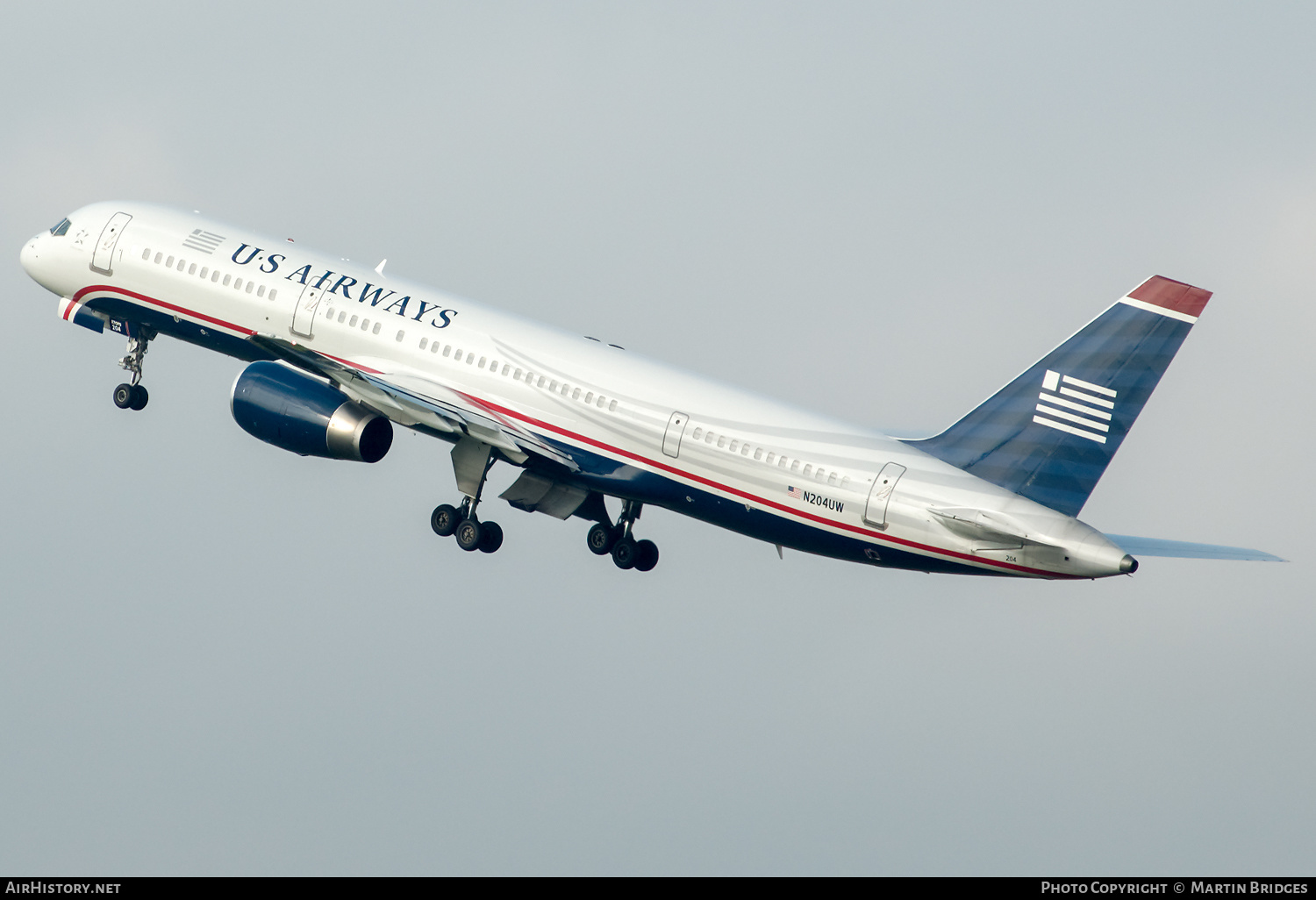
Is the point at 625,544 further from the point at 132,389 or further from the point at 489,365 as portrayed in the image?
the point at 132,389

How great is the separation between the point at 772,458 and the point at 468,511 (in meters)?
8.26

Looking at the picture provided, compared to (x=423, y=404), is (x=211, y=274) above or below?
above

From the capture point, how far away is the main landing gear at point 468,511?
44.8 metres

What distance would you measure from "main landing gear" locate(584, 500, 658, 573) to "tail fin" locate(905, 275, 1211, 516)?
35.4 feet

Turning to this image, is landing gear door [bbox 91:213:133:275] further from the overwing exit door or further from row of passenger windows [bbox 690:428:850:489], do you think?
row of passenger windows [bbox 690:428:850:489]

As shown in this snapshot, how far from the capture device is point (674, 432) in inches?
1670

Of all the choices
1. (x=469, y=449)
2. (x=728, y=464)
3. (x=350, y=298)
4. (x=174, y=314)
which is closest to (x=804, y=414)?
(x=728, y=464)

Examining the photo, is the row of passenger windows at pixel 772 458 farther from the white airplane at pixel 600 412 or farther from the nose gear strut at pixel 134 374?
the nose gear strut at pixel 134 374

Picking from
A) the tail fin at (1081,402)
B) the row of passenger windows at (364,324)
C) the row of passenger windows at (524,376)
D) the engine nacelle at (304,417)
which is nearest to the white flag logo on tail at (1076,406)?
the tail fin at (1081,402)

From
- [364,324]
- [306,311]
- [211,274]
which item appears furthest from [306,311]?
[211,274]

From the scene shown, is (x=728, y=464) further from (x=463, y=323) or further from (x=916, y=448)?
(x=463, y=323)

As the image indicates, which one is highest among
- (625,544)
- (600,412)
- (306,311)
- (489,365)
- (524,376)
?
(306,311)

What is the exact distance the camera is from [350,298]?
45.8m

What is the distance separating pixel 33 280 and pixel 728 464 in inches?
845
